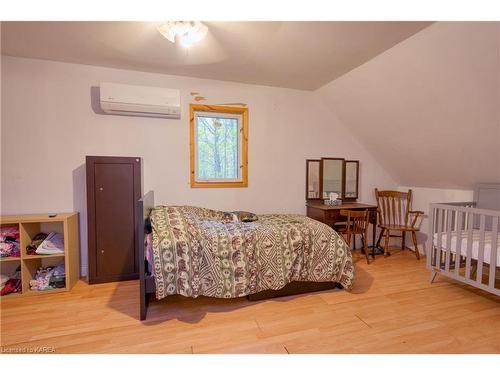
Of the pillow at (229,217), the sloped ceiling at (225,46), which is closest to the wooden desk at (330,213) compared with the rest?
the pillow at (229,217)

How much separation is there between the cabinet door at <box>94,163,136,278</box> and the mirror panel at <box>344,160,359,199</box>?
2945 mm

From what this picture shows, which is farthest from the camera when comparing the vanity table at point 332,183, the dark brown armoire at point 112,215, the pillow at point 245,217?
the vanity table at point 332,183

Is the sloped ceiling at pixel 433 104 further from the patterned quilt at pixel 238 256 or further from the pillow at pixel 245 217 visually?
the pillow at pixel 245 217

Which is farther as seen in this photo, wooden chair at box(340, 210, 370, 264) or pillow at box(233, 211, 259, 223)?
wooden chair at box(340, 210, 370, 264)

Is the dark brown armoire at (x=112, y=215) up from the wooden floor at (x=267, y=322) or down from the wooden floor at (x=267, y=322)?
up

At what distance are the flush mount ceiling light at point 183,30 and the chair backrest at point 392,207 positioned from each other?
328cm

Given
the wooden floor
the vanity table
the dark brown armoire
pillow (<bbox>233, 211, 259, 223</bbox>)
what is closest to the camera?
the wooden floor

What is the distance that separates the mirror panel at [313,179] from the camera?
346cm

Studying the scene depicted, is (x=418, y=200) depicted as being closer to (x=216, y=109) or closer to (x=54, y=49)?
(x=216, y=109)

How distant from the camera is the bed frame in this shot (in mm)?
1994

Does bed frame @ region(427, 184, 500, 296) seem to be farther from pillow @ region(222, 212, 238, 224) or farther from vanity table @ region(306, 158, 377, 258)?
pillow @ region(222, 212, 238, 224)

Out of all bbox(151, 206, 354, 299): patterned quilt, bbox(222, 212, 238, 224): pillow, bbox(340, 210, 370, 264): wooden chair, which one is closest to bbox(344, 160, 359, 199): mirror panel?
bbox(340, 210, 370, 264): wooden chair
